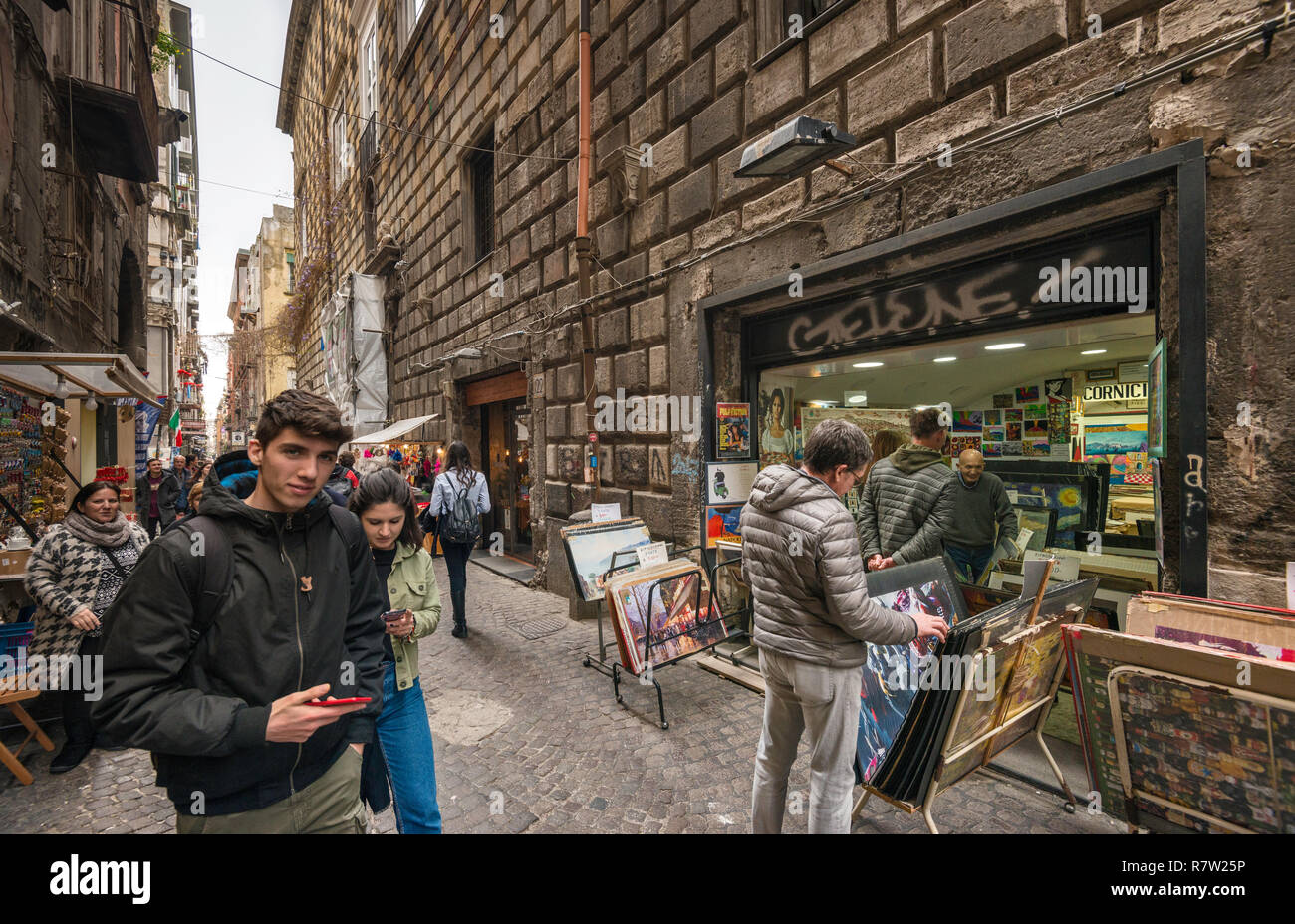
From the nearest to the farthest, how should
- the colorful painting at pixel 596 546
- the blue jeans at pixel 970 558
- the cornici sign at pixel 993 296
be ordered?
the cornici sign at pixel 993 296 → the blue jeans at pixel 970 558 → the colorful painting at pixel 596 546

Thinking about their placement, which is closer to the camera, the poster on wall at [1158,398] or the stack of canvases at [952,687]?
the stack of canvases at [952,687]

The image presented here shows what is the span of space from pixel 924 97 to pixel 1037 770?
13.3 ft

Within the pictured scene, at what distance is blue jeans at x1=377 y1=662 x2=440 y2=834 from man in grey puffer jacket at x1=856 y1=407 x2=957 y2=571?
291cm

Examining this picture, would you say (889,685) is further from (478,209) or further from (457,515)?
(478,209)

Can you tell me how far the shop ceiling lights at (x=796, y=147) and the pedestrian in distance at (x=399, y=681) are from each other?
3055mm

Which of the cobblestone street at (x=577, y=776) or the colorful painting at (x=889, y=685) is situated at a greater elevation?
the colorful painting at (x=889, y=685)

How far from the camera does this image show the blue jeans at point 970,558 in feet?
14.0

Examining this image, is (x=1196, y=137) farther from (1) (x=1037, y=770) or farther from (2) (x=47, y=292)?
(2) (x=47, y=292)

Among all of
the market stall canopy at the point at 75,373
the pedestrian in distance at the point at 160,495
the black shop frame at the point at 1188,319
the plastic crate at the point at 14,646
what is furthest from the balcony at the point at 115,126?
the black shop frame at the point at 1188,319

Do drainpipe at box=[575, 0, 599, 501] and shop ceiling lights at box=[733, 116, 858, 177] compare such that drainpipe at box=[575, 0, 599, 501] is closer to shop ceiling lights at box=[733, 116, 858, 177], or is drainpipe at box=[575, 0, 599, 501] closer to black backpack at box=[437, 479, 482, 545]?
black backpack at box=[437, 479, 482, 545]

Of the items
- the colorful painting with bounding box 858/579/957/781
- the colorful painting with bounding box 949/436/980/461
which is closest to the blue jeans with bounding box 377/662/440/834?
the colorful painting with bounding box 858/579/957/781

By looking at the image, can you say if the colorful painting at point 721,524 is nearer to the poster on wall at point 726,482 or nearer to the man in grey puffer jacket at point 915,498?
the poster on wall at point 726,482

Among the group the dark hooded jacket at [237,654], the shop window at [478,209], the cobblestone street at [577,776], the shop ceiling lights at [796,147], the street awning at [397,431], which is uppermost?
the shop window at [478,209]
